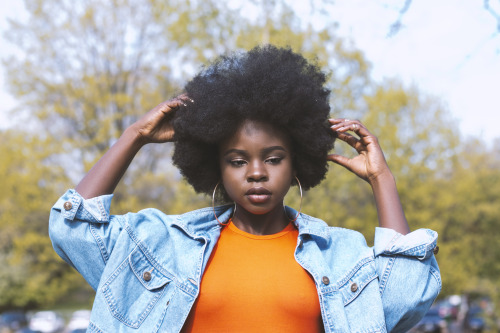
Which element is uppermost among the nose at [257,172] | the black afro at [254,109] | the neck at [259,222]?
the black afro at [254,109]

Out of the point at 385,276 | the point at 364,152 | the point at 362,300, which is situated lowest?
the point at 362,300

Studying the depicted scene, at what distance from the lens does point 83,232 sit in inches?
86.0

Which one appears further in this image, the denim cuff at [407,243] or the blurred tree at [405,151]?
the blurred tree at [405,151]

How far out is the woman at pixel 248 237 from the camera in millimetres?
2168

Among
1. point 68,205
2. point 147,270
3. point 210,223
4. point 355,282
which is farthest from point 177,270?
point 355,282

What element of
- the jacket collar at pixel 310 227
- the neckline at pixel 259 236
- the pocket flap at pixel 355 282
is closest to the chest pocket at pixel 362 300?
the pocket flap at pixel 355 282

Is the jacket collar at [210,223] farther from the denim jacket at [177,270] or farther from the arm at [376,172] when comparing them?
the arm at [376,172]

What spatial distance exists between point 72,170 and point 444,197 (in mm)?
10642

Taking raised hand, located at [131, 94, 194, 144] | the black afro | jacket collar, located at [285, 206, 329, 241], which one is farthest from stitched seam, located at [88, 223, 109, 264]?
jacket collar, located at [285, 206, 329, 241]

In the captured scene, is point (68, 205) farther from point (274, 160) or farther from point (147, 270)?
point (274, 160)

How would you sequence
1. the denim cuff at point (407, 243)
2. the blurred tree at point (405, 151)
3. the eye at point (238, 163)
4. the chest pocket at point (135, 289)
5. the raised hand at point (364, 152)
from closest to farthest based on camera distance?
the chest pocket at point (135, 289) < the denim cuff at point (407, 243) < the eye at point (238, 163) < the raised hand at point (364, 152) < the blurred tree at point (405, 151)

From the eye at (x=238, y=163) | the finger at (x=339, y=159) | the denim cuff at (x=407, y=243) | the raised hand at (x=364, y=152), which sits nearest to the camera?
the denim cuff at (x=407, y=243)

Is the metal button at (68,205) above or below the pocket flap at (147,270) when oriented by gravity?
above

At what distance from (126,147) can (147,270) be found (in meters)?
0.57
